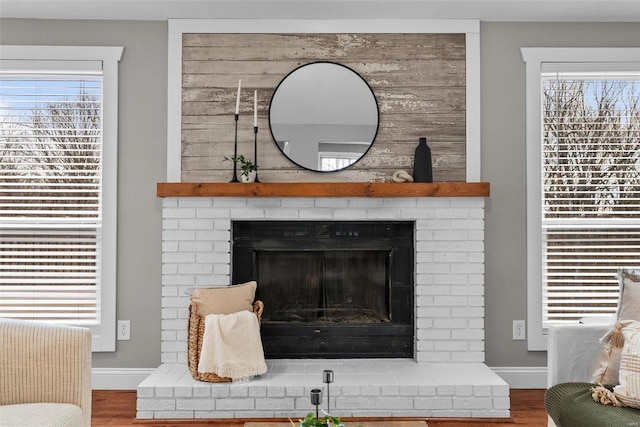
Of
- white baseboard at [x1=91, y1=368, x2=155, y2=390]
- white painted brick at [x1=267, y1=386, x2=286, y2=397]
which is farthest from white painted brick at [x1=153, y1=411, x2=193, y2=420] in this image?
white baseboard at [x1=91, y1=368, x2=155, y2=390]

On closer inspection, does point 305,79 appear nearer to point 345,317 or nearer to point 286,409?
point 345,317

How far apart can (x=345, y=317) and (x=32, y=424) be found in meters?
2.03

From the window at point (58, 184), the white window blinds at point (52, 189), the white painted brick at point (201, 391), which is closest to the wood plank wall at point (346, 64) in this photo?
the window at point (58, 184)

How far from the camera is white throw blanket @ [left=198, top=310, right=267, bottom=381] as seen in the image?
3076mm

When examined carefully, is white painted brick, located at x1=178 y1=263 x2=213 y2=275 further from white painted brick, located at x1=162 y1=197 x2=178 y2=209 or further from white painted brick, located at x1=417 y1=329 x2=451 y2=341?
white painted brick, located at x1=417 y1=329 x2=451 y2=341

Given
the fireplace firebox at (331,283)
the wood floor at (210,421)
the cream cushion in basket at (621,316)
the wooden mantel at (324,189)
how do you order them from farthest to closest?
1. the fireplace firebox at (331,283)
2. the wooden mantel at (324,189)
3. the wood floor at (210,421)
4. the cream cushion in basket at (621,316)

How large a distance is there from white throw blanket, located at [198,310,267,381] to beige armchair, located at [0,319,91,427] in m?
0.89

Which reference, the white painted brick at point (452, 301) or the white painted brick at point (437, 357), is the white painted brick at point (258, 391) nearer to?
the white painted brick at point (437, 357)

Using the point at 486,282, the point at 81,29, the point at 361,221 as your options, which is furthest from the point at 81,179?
the point at 486,282

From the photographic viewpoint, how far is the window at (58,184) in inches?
142

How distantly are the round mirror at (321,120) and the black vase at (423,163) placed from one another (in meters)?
0.30

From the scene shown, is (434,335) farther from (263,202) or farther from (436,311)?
(263,202)

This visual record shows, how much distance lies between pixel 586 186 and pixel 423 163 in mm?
1092

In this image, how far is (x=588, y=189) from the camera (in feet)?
12.1
